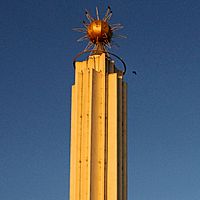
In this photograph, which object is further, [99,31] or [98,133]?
[99,31]

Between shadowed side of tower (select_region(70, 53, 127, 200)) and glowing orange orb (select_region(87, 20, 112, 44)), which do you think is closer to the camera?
shadowed side of tower (select_region(70, 53, 127, 200))

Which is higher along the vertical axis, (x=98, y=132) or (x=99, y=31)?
(x=99, y=31)

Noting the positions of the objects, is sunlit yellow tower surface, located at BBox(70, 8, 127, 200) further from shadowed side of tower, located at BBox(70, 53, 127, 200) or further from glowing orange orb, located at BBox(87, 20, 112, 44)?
glowing orange orb, located at BBox(87, 20, 112, 44)

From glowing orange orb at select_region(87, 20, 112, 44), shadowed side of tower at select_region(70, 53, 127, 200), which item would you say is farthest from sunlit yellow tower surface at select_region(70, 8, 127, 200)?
glowing orange orb at select_region(87, 20, 112, 44)

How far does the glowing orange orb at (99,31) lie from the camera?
176 ft

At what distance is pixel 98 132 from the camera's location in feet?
162

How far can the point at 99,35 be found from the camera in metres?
53.7

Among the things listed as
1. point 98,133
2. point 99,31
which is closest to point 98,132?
point 98,133

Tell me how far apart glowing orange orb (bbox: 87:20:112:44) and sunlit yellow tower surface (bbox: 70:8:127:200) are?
1.67 meters

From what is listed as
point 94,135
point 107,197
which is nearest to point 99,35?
point 94,135

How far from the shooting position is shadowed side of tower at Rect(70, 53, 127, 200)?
156ft

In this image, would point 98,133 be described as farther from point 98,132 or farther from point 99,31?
point 99,31

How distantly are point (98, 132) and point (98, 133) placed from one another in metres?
0.08

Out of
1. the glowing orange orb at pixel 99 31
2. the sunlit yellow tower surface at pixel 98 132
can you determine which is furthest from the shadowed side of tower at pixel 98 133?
the glowing orange orb at pixel 99 31
